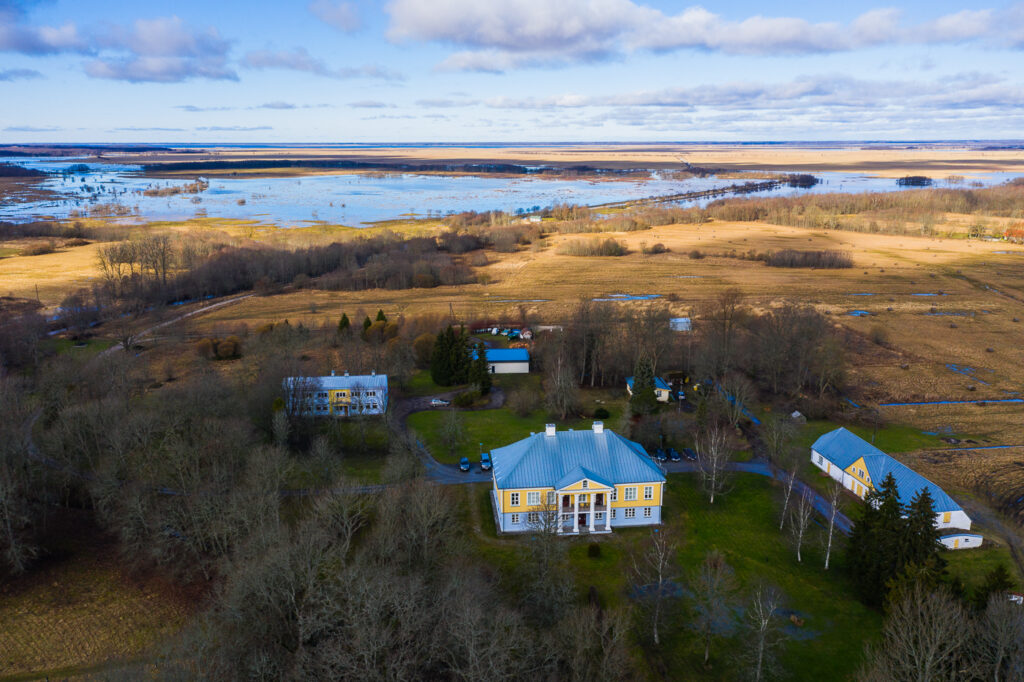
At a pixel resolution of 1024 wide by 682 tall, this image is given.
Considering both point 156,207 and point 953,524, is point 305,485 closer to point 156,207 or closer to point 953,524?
point 953,524

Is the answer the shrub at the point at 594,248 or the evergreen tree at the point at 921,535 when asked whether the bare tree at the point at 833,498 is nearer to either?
the evergreen tree at the point at 921,535

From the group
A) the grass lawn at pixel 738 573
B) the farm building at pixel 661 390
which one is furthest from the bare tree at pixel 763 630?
the farm building at pixel 661 390

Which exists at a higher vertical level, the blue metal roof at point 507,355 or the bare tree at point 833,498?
the blue metal roof at point 507,355

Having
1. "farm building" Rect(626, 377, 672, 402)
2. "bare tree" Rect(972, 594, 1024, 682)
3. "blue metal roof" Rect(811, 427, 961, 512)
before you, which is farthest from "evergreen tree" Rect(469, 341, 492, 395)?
"bare tree" Rect(972, 594, 1024, 682)

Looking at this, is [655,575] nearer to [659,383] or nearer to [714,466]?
[714,466]

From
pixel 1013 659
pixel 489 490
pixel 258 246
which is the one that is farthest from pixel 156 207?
pixel 1013 659

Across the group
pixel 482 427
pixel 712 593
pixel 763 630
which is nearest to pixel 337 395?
pixel 482 427

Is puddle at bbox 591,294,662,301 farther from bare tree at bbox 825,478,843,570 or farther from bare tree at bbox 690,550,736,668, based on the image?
bare tree at bbox 690,550,736,668
